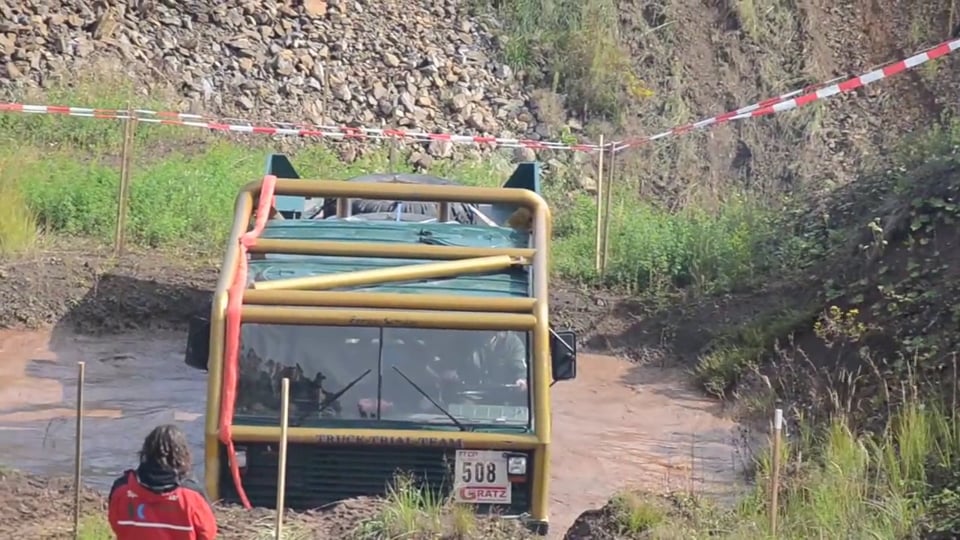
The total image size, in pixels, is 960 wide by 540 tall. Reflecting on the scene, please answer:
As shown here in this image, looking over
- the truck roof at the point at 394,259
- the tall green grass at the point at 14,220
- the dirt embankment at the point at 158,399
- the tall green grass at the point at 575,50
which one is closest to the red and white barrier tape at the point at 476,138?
the tall green grass at the point at 14,220

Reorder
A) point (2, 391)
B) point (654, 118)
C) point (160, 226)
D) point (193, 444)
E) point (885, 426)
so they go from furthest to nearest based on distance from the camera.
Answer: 1. point (654, 118)
2. point (160, 226)
3. point (2, 391)
4. point (193, 444)
5. point (885, 426)

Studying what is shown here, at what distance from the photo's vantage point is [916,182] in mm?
12477

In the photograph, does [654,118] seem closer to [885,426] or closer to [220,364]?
[885,426]

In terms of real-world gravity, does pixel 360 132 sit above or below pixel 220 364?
above

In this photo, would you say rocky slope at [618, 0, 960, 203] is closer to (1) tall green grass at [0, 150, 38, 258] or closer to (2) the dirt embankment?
(2) the dirt embankment

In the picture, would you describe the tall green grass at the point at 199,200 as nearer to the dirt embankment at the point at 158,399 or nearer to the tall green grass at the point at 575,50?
the dirt embankment at the point at 158,399

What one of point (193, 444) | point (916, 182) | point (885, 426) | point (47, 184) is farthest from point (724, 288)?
point (47, 184)

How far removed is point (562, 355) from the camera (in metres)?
7.84

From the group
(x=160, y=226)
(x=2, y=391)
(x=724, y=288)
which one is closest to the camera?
(x=2, y=391)

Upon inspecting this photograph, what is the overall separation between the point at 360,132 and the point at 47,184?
168 inches

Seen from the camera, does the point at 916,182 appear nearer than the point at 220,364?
No

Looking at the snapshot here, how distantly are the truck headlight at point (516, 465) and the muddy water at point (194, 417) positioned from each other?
5.12ft

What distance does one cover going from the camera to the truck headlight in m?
7.39

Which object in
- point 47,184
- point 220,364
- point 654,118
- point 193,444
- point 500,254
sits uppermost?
point 654,118
